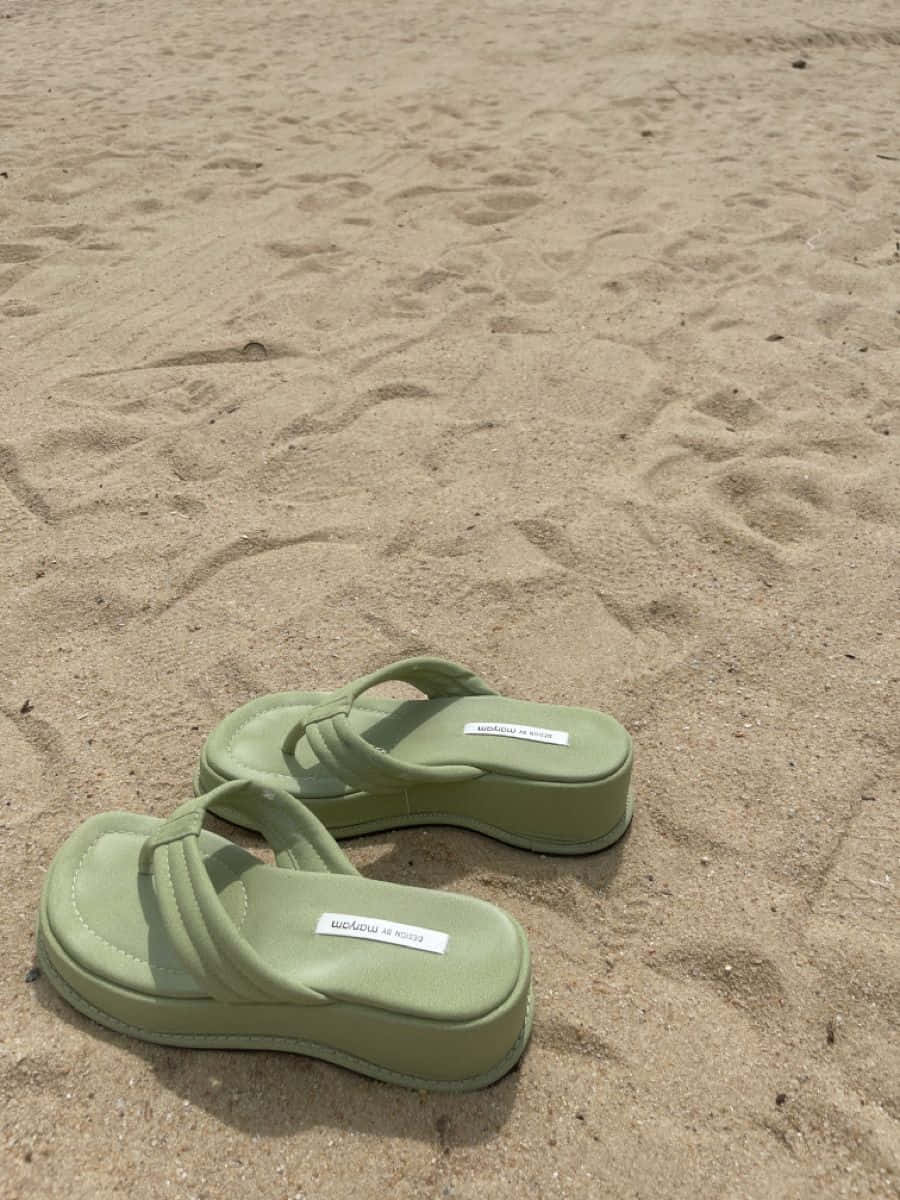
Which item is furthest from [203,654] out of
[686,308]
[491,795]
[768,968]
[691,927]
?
[686,308]

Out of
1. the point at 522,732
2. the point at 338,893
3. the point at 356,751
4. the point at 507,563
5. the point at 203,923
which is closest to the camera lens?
the point at 203,923

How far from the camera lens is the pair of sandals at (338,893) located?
4.19 feet

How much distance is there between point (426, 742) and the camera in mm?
1712

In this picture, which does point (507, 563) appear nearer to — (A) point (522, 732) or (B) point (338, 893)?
(A) point (522, 732)

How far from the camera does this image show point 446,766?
1641 millimetres

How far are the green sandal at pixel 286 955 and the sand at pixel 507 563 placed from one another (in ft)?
0.18

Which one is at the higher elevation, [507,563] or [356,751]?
[356,751]

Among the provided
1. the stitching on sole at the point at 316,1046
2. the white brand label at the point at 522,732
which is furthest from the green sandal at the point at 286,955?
the white brand label at the point at 522,732

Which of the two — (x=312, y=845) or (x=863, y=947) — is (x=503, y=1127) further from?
(x=863, y=947)

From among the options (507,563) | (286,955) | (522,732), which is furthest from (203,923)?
(507,563)

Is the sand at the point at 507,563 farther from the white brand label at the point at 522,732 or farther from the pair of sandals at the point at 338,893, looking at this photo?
the white brand label at the point at 522,732

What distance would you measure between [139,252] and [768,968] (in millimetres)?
3405

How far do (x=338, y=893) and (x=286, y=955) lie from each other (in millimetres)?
118

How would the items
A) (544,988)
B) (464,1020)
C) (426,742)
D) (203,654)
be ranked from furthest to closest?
(203,654)
(426,742)
(544,988)
(464,1020)
